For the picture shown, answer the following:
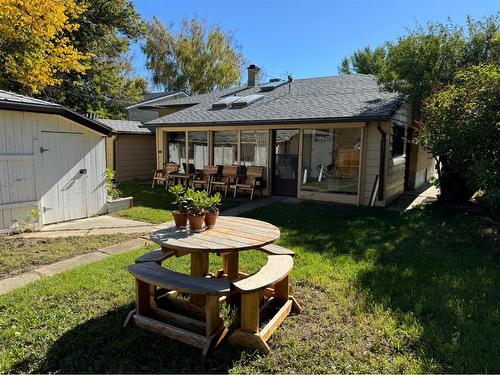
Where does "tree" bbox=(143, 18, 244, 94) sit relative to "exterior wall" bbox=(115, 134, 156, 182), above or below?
above

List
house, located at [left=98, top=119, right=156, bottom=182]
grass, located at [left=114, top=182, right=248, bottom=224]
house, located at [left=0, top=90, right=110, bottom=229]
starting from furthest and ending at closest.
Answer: house, located at [left=98, top=119, right=156, bottom=182], grass, located at [left=114, top=182, right=248, bottom=224], house, located at [left=0, top=90, right=110, bottom=229]

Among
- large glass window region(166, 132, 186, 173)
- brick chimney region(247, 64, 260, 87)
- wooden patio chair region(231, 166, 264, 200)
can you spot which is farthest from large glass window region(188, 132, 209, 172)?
brick chimney region(247, 64, 260, 87)

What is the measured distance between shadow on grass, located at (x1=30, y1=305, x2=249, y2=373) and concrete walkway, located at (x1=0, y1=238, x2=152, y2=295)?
1.53 m

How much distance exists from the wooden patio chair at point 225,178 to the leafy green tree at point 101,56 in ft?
33.7

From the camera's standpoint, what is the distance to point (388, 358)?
2.71 meters

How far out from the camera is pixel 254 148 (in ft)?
35.1

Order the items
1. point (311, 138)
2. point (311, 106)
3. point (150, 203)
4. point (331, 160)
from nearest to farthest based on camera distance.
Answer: point (150, 203) < point (331, 160) < point (311, 138) < point (311, 106)

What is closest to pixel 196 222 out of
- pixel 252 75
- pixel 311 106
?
pixel 311 106

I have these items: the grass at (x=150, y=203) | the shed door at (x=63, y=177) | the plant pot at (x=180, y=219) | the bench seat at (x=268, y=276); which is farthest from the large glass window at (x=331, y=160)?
the plant pot at (x=180, y=219)

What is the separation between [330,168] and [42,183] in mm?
6815

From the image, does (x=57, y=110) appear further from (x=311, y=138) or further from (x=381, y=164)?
(x=381, y=164)

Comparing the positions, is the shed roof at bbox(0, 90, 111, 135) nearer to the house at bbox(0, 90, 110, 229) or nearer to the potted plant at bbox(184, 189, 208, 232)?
the house at bbox(0, 90, 110, 229)

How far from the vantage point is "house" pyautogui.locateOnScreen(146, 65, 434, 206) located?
8867mm

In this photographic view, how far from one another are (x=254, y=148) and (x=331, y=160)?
96.8 inches
